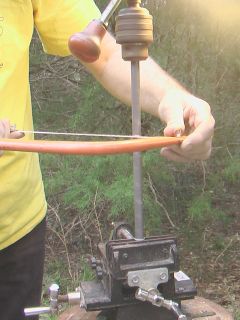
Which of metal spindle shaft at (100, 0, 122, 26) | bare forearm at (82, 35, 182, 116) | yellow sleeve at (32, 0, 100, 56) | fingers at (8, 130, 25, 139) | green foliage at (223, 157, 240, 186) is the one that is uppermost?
yellow sleeve at (32, 0, 100, 56)

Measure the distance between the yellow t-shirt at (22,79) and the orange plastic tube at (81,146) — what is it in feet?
1.75

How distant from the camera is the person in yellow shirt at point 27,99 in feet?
4.90

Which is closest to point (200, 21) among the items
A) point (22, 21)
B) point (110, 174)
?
point (110, 174)

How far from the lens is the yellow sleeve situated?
1646mm

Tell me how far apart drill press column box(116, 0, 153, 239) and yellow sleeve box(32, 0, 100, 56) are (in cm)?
52

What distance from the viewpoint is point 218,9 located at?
3.74 m

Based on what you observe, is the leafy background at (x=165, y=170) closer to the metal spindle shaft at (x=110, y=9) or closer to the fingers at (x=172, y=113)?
the fingers at (x=172, y=113)

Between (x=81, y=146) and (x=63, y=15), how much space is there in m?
0.79

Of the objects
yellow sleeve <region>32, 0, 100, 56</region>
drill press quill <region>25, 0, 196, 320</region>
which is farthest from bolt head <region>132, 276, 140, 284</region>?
yellow sleeve <region>32, 0, 100, 56</region>

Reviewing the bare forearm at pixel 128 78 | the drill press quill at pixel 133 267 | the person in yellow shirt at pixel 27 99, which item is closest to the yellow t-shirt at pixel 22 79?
the person in yellow shirt at pixel 27 99

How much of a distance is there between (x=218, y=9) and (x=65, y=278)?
6.75 feet

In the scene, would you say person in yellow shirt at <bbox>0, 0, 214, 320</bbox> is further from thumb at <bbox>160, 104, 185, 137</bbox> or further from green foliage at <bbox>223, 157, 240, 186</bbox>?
green foliage at <bbox>223, 157, 240, 186</bbox>

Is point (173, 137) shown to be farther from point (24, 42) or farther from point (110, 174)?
point (110, 174)

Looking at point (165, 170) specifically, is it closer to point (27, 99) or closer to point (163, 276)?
point (27, 99)
